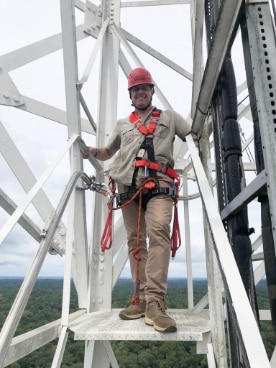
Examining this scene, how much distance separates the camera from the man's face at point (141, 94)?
2924 mm

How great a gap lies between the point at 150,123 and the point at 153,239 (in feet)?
3.11

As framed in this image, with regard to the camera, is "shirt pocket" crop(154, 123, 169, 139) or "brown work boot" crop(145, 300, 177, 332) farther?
"shirt pocket" crop(154, 123, 169, 139)

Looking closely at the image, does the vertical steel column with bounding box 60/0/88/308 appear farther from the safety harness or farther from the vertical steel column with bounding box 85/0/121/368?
the safety harness

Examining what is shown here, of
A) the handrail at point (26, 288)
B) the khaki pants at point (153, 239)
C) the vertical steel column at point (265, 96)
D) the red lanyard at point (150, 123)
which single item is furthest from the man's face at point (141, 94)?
the vertical steel column at point (265, 96)

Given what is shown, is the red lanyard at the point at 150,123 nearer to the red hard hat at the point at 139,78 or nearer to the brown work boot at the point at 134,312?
the red hard hat at the point at 139,78

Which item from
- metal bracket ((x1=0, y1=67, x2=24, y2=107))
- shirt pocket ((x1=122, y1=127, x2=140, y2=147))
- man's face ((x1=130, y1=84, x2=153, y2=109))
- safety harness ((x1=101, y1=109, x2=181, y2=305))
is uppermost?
metal bracket ((x1=0, y1=67, x2=24, y2=107))

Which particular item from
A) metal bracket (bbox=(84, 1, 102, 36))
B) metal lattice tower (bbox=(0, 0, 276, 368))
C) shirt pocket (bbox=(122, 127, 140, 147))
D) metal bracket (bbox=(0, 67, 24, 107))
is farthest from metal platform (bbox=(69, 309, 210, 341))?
metal bracket (bbox=(84, 1, 102, 36))

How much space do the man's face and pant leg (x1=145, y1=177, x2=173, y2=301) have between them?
707 mm

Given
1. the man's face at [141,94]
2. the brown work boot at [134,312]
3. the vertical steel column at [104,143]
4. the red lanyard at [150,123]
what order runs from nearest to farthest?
the brown work boot at [134,312], the red lanyard at [150,123], the man's face at [141,94], the vertical steel column at [104,143]

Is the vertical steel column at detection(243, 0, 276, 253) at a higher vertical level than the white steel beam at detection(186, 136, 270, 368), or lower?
higher

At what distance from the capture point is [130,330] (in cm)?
221

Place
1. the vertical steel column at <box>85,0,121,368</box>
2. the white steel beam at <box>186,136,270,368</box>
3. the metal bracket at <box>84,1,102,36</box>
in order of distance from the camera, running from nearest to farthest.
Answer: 1. the white steel beam at <box>186,136,270,368</box>
2. the vertical steel column at <box>85,0,121,368</box>
3. the metal bracket at <box>84,1,102,36</box>

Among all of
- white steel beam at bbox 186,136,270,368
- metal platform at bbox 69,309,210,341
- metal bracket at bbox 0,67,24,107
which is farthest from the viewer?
metal bracket at bbox 0,67,24,107

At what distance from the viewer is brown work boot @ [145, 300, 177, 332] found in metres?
2.16
